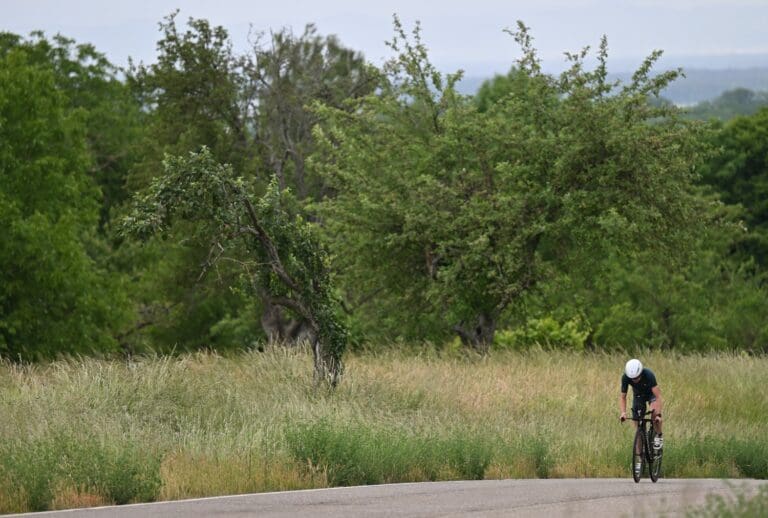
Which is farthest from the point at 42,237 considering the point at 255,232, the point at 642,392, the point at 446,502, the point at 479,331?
the point at 446,502

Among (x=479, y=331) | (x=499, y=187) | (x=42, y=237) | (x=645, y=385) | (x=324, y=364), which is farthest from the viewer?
(x=42, y=237)

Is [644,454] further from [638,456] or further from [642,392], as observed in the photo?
[642,392]

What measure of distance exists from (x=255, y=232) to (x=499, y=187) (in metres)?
12.6

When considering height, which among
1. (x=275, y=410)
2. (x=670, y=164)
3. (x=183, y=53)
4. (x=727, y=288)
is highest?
(x=183, y=53)

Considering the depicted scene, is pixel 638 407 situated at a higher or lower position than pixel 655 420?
higher

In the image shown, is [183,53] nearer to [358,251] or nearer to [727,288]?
[358,251]

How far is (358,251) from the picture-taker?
32812 millimetres

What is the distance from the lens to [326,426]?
16922 millimetres

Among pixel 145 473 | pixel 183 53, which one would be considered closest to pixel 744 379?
pixel 145 473

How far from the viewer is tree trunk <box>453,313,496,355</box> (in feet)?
110

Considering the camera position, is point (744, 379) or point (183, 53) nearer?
point (744, 379)

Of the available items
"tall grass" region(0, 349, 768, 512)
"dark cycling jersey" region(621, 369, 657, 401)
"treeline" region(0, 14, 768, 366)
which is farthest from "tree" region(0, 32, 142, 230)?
"dark cycling jersey" region(621, 369, 657, 401)

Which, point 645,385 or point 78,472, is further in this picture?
point 645,385

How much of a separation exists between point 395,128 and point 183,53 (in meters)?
13.6
